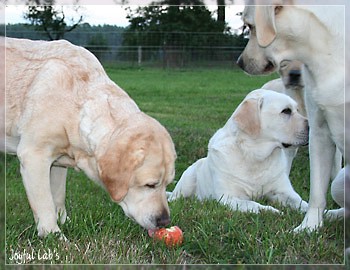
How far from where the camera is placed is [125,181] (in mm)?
3029

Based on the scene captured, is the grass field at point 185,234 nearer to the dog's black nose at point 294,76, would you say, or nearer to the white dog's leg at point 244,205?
the white dog's leg at point 244,205

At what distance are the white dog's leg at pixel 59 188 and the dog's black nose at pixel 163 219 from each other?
669 mm

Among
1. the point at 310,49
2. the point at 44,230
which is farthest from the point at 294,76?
the point at 44,230

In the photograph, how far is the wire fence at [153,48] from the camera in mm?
3734

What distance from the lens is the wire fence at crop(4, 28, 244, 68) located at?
3.73 metres

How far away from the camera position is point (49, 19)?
3693 millimetres

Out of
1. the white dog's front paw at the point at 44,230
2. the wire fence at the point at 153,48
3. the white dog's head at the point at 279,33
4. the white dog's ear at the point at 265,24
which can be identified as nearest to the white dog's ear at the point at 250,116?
the wire fence at the point at 153,48

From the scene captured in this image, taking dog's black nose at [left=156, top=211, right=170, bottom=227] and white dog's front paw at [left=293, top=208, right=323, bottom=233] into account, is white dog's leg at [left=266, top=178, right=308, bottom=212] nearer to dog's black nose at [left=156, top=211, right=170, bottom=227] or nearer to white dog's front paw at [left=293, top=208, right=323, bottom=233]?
white dog's front paw at [left=293, top=208, right=323, bottom=233]

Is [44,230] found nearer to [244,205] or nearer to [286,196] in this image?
[244,205]

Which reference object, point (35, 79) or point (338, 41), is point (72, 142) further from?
point (338, 41)

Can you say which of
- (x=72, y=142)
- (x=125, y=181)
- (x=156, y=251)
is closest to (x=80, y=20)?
(x=72, y=142)

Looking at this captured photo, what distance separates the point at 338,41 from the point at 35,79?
61.0 inches

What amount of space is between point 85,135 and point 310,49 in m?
1.21

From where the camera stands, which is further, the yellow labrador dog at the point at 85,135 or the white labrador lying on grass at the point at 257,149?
the white labrador lying on grass at the point at 257,149
